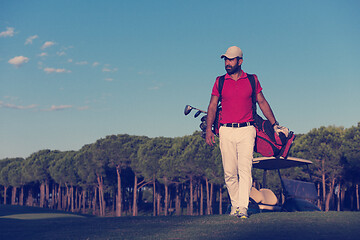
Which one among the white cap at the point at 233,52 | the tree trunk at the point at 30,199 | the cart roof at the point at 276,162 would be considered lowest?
the tree trunk at the point at 30,199

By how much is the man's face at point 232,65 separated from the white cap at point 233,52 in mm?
63

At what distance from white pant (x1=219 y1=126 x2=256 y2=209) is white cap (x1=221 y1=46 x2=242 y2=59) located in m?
1.28

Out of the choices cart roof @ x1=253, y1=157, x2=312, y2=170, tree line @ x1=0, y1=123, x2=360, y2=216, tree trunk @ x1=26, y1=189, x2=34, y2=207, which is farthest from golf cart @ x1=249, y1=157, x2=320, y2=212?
tree trunk @ x1=26, y1=189, x2=34, y2=207

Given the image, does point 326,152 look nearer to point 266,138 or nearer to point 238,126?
point 266,138

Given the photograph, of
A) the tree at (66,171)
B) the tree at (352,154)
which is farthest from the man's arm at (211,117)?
the tree at (66,171)

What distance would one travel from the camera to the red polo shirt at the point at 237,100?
7.62m

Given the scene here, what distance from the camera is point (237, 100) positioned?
7645 millimetres

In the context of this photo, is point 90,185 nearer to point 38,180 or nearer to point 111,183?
point 111,183

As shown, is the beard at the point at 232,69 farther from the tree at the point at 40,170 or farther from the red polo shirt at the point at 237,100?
the tree at the point at 40,170

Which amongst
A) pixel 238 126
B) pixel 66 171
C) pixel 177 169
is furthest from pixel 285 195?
pixel 66 171

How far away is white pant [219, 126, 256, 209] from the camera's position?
24.8ft

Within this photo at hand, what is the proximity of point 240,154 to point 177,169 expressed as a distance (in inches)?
1602

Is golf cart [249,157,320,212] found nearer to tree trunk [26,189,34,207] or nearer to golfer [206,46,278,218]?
golfer [206,46,278,218]

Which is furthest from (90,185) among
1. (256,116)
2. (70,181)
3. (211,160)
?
(256,116)
